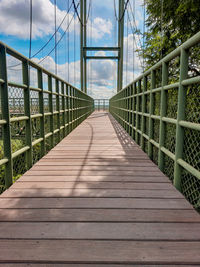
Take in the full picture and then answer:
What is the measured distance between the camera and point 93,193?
4.80 feet

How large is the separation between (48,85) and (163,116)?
1458 mm

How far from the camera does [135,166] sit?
2.14 meters

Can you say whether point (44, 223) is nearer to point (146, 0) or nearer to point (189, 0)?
point (189, 0)

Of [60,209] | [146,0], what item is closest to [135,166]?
Answer: [60,209]

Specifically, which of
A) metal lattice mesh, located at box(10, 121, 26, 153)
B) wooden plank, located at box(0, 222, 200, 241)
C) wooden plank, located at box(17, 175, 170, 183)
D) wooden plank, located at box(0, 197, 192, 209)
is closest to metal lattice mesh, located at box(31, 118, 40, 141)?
metal lattice mesh, located at box(10, 121, 26, 153)

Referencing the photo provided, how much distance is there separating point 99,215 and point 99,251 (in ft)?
0.94

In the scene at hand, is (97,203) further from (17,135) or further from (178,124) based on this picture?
(17,135)

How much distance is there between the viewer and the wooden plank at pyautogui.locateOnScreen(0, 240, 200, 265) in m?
0.84

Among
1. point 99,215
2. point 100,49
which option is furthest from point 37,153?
point 100,49

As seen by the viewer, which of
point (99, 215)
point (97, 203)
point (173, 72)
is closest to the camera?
point (99, 215)

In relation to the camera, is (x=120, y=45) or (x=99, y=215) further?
(x=120, y=45)

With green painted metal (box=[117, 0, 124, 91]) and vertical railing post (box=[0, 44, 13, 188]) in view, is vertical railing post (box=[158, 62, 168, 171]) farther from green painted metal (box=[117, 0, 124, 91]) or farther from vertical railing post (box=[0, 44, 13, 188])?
green painted metal (box=[117, 0, 124, 91])

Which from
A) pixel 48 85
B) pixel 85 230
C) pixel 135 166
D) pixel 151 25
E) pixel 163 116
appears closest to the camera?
pixel 85 230

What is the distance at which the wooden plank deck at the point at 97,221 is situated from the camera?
2.80 ft
